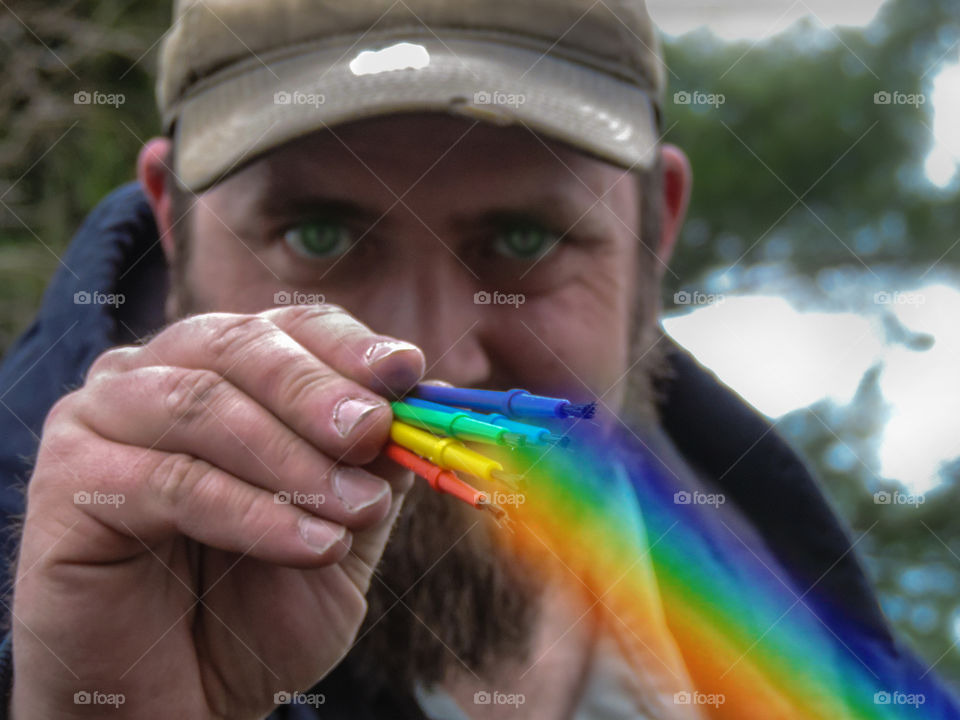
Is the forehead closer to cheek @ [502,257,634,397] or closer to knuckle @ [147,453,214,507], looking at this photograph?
cheek @ [502,257,634,397]

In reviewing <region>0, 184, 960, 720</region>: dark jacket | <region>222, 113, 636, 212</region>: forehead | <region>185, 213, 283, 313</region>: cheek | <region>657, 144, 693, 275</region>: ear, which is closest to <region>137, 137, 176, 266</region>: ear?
<region>0, 184, 960, 720</region>: dark jacket

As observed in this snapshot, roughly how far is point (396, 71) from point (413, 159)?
0.11 metres

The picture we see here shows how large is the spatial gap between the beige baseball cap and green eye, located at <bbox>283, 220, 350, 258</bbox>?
4.3 inches

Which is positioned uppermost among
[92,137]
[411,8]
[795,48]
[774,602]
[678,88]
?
[795,48]

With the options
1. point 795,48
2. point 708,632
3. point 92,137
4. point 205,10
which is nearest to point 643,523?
point 708,632

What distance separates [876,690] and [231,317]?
3.74ft

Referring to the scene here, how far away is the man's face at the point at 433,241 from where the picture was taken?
42.3 inches

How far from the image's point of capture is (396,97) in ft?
3.37

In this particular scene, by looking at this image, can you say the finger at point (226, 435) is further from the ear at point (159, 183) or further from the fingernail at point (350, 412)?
the ear at point (159, 183)

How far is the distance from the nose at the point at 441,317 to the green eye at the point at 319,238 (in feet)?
0.28

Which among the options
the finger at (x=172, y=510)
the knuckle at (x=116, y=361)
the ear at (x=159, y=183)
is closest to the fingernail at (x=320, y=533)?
the finger at (x=172, y=510)

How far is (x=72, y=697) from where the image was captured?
2.42 ft

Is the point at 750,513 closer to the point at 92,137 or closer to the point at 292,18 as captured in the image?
the point at 292,18

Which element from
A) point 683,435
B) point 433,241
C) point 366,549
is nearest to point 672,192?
point 683,435
